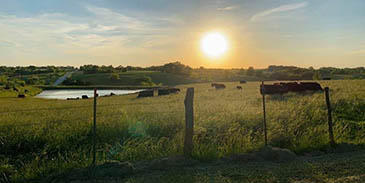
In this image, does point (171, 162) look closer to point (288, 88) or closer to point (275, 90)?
point (275, 90)

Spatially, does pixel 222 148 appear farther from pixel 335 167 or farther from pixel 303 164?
pixel 335 167

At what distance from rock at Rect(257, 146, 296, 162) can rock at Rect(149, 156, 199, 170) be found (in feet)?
6.16

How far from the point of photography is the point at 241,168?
22.4 feet

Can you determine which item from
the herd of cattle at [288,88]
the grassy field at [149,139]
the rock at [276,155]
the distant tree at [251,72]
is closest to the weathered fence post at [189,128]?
the grassy field at [149,139]

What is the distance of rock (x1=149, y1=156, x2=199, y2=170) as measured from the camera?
686cm

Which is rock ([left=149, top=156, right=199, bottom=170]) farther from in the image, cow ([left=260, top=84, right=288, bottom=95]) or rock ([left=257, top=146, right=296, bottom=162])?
cow ([left=260, top=84, right=288, bottom=95])

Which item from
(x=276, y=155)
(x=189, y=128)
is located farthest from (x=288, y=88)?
(x=189, y=128)

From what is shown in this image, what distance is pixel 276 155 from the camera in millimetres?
7590

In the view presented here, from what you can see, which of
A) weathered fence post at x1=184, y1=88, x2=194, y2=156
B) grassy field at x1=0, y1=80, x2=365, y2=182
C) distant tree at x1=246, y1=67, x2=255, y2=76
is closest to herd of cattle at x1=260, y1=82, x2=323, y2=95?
grassy field at x1=0, y1=80, x2=365, y2=182

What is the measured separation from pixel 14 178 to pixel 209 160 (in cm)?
470

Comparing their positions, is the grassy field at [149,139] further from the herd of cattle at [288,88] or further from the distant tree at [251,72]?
the distant tree at [251,72]

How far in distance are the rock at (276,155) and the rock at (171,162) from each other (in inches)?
73.9

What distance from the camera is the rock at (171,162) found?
22.5ft

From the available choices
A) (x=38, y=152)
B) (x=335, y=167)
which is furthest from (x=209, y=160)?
(x=38, y=152)
